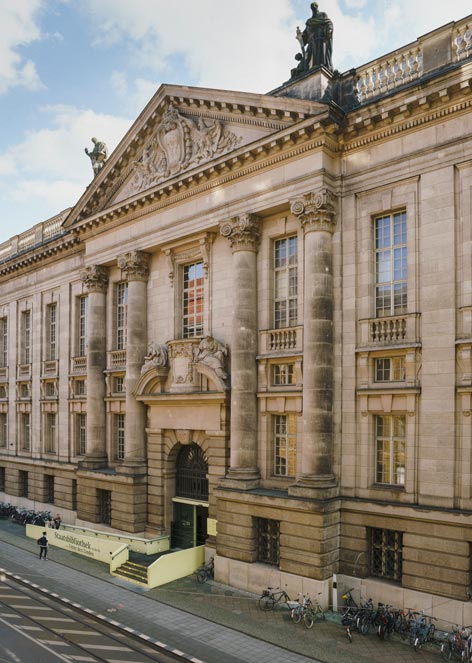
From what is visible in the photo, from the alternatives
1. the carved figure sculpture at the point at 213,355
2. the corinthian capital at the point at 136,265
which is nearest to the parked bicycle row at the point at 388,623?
the carved figure sculpture at the point at 213,355

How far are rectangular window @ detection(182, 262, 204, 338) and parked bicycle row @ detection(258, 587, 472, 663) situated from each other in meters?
12.6

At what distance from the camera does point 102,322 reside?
107ft

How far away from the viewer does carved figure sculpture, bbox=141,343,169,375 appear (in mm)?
27844

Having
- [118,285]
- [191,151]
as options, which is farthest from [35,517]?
[191,151]

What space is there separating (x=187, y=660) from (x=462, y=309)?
14.0m

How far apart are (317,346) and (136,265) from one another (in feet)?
41.3

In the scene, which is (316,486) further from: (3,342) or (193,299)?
(3,342)

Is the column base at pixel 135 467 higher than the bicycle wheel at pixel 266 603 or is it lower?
higher

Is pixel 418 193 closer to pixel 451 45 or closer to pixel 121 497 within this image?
pixel 451 45

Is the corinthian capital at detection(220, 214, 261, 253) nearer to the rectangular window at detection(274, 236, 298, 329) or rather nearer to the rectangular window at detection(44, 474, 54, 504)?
the rectangular window at detection(274, 236, 298, 329)

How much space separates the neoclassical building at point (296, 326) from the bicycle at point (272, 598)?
21.0 inches

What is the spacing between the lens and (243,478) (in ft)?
76.4

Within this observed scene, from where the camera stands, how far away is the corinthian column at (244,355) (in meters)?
23.6

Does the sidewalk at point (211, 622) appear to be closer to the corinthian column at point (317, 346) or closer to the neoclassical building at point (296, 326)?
the neoclassical building at point (296, 326)
